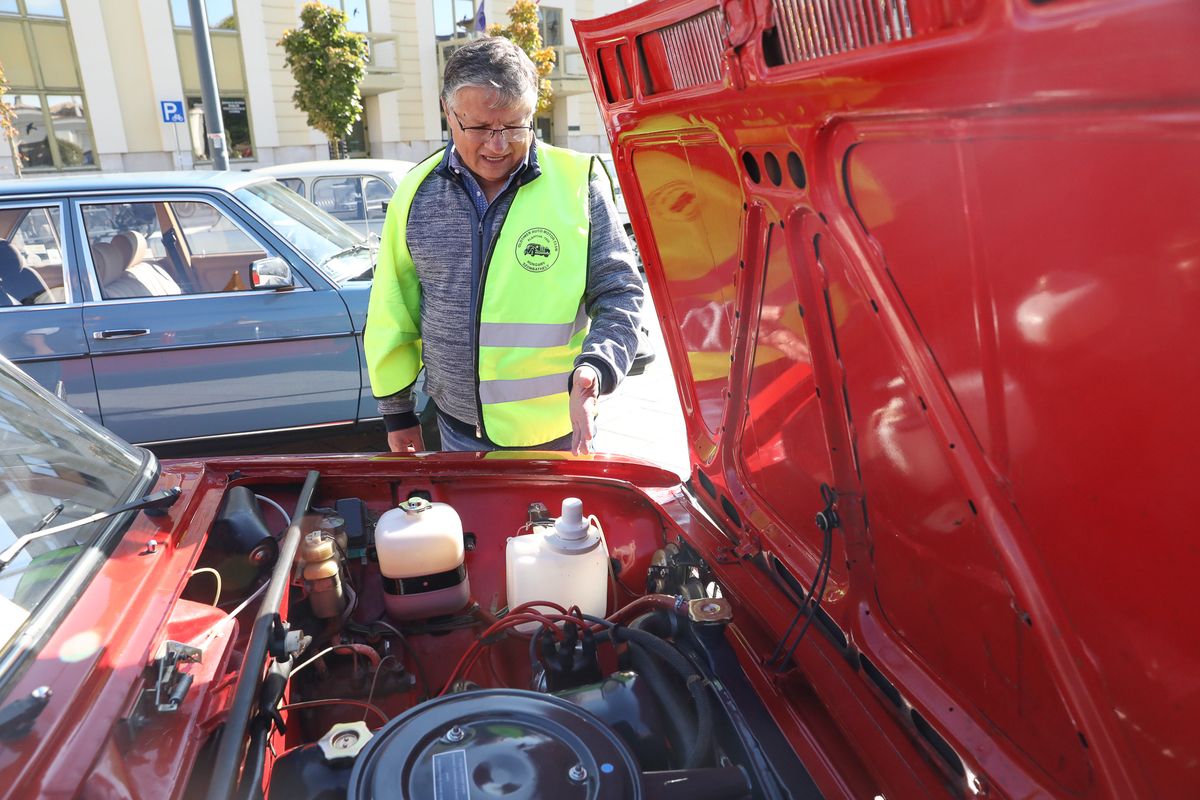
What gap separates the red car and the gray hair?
45 centimetres

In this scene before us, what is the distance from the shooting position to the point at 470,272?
2.08m

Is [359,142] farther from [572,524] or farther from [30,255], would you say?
[572,524]

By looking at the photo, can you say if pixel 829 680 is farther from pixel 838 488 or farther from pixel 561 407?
pixel 561 407

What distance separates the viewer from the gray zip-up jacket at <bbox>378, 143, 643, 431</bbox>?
2.06 m

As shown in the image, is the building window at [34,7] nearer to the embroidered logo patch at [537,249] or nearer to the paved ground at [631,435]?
the paved ground at [631,435]

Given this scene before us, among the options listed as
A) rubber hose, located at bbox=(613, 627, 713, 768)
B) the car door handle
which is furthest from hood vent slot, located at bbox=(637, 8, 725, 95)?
the car door handle

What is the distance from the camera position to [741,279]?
1333mm

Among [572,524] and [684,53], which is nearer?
[684,53]

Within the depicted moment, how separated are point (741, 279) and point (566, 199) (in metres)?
0.89

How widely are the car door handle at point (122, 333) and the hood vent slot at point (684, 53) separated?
319 cm

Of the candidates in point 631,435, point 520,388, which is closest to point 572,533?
point 520,388

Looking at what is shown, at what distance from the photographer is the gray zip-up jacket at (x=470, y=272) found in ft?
6.77

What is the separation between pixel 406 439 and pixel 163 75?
16811mm

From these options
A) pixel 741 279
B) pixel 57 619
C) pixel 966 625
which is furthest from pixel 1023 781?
pixel 57 619
